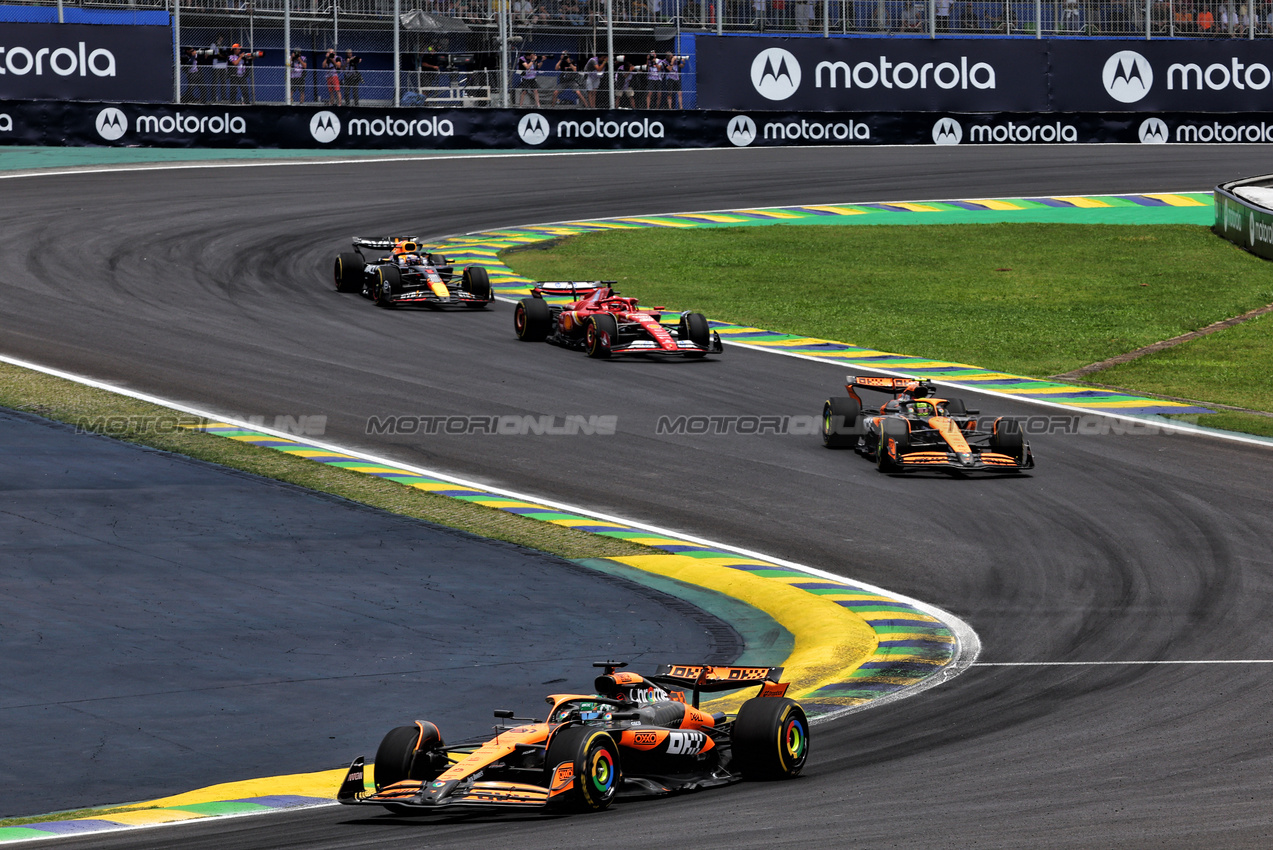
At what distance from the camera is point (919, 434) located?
745 inches

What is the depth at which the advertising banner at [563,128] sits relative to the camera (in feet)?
131

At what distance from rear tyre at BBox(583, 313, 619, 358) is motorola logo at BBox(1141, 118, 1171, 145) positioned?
26.6 metres

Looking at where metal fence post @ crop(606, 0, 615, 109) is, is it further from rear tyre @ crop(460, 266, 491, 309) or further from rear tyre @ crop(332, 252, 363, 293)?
rear tyre @ crop(460, 266, 491, 309)

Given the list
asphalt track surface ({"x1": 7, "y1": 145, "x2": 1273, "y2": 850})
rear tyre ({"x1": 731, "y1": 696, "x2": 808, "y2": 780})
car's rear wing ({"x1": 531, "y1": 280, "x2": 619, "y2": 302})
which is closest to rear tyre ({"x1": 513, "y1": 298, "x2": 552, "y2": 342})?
car's rear wing ({"x1": 531, "y1": 280, "x2": 619, "y2": 302})

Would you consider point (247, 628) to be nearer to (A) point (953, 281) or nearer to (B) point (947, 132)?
(A) point (953, 281)

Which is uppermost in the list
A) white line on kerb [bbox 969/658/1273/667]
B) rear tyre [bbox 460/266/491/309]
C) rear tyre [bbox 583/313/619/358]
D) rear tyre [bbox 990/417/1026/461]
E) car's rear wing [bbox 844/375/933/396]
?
rear tyre [bbox 460/266/491/309]

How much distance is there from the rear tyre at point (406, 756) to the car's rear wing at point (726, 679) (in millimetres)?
1569

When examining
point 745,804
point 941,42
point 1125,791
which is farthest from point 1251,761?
point 941,42

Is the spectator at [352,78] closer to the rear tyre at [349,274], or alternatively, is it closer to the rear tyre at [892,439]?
the rear tyre at [349,274]

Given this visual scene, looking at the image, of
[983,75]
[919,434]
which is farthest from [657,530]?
[983,75]

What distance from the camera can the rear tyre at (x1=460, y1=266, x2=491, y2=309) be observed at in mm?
27828

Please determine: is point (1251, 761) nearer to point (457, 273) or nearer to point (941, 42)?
point (457, 273)

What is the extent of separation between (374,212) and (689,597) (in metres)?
23.6

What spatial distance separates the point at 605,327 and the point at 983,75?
24.0 meters
